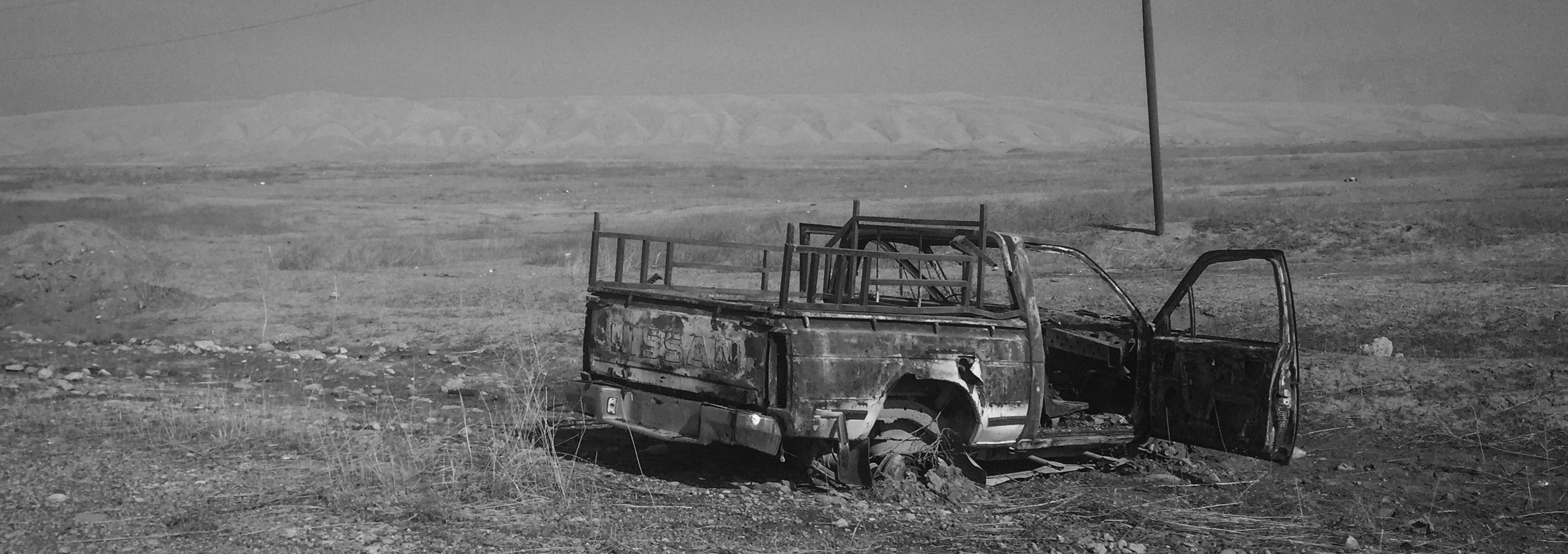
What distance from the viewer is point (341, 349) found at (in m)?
11.8

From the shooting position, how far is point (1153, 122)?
22.1m

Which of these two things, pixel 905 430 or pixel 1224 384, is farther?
pixel 1224 384

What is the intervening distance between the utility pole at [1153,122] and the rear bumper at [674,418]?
15.6 metres

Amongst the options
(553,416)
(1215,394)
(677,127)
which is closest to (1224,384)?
(1215,394)

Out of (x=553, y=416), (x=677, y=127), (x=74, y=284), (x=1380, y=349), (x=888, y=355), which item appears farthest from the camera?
(x=677, y=127)

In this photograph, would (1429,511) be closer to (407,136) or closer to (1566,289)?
(1566,289)

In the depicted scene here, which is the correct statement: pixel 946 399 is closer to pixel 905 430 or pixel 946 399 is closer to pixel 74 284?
pixel 905 430

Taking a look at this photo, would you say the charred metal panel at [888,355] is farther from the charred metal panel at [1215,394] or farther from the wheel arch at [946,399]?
the charred metal panel at [1215,394]

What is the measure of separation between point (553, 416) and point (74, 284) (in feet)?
30.2

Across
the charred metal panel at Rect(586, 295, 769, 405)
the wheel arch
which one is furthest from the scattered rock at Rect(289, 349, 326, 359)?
the wheel arch

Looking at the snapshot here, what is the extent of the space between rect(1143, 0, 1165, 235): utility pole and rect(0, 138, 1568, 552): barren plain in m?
0.43

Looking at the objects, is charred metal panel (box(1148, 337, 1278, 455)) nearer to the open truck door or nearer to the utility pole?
the open truck door

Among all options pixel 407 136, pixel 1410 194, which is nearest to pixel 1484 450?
pixel 1410 194

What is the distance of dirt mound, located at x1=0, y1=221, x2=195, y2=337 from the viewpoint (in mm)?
14047
